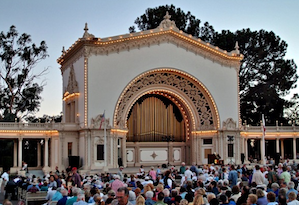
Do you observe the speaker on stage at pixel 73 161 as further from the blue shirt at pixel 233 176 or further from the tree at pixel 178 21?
the tree at pixel 178 21

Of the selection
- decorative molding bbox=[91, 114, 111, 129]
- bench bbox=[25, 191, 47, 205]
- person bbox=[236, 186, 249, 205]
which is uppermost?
decorative molding bbox=[91, 114, 111, 129]

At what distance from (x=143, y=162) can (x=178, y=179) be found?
20450 millimetres

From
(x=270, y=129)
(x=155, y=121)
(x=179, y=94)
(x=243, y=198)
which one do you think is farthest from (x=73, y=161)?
(x=243, y=198)

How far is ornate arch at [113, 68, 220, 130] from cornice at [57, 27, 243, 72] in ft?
8.52

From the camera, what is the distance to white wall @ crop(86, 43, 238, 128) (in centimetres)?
4028

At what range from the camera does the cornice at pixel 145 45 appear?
40438mm

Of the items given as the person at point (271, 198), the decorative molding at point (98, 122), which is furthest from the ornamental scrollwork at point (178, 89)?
the person at point (271, 198)

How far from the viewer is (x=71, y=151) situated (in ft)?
135

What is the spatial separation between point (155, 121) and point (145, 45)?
8.13m

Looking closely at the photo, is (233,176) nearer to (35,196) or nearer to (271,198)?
(35,196)

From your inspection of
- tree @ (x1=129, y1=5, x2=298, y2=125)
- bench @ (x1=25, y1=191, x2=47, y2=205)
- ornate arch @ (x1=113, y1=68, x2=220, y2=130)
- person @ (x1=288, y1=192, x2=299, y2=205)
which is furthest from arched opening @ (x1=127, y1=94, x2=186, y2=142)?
person @ (x1=288, y1=192, x2=299, y2=205)

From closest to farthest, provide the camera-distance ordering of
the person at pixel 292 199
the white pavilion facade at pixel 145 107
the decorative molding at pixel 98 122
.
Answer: the person at pixel 292 199 → the decorative molding at pixel 98 122 → the white pavilion facade at pixel 145 107

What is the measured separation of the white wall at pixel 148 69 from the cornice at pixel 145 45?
392 millimetres

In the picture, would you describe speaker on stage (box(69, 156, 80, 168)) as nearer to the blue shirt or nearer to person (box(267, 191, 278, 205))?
the blue shirt
